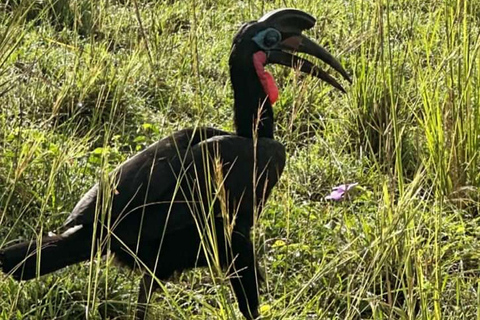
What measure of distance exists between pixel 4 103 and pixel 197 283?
43.6 inches

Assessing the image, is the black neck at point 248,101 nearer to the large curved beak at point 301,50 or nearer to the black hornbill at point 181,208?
the black hornbill at point 181,208

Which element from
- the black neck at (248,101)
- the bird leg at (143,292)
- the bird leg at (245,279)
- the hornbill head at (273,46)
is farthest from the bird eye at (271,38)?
the bird leg at (143,292)

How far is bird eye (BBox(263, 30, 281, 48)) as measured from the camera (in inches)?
140

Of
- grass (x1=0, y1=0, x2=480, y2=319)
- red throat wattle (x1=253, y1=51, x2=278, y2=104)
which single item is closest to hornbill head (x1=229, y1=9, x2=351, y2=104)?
red throat wattle (x1=253, y1=51, x2=278, y2=104)

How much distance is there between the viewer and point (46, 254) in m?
2.87

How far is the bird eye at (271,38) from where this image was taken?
3.56 metres

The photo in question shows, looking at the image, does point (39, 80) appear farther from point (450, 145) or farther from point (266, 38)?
point (450, 145)

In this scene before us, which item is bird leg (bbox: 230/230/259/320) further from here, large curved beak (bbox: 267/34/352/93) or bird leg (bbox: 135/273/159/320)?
large curved beak (bbox: 267/34/352/93)

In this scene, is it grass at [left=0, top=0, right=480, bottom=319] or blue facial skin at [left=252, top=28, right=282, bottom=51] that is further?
blue facial skin at [left=252, top=28, right=282, bottom=51]

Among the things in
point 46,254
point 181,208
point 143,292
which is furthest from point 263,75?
point 46,254

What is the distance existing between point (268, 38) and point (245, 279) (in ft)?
2.93

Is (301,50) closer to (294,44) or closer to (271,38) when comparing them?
(294,44)

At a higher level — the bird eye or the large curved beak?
the bird eye

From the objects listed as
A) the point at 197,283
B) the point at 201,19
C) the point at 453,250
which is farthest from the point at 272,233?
the point at 201,19
